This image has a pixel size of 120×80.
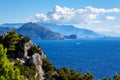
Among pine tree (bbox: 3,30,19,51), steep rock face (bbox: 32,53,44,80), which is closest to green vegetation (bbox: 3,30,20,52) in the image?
pine tree (bbox: 3,30,19,51)

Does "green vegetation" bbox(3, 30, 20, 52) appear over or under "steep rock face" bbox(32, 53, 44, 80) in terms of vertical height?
over

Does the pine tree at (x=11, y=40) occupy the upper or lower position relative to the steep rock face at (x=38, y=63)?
upper

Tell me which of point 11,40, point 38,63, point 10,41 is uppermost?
point 11,40

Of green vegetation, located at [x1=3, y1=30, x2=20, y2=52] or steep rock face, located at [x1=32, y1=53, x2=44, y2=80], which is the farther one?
green vegetation, located at [x1=3, y1=30, x2=20, y2=52]

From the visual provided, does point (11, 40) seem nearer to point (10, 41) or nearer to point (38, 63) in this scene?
point (10, 41)

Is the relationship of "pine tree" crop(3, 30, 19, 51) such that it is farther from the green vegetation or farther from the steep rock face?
the steep rock face

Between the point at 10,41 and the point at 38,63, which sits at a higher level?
the point at 10,41

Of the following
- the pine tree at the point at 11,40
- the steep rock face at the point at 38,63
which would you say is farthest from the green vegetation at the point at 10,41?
the steep rock face at the point at 38,63

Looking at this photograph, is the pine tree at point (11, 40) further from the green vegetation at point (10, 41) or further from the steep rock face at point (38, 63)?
the steep rock face at point (38, 63)

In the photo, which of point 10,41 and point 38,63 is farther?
point 38,63

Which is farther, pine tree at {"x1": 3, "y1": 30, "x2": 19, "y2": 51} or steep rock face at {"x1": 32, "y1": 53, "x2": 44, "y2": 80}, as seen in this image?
pine tree at {"x1": 3, "y1": 30, "x2": 19, "y2": 51}

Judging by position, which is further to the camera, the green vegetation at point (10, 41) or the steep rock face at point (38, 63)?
the green vegetation at point (10, 41)

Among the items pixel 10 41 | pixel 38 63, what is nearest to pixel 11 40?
pixel 10 41

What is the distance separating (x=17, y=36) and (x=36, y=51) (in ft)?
13.2
